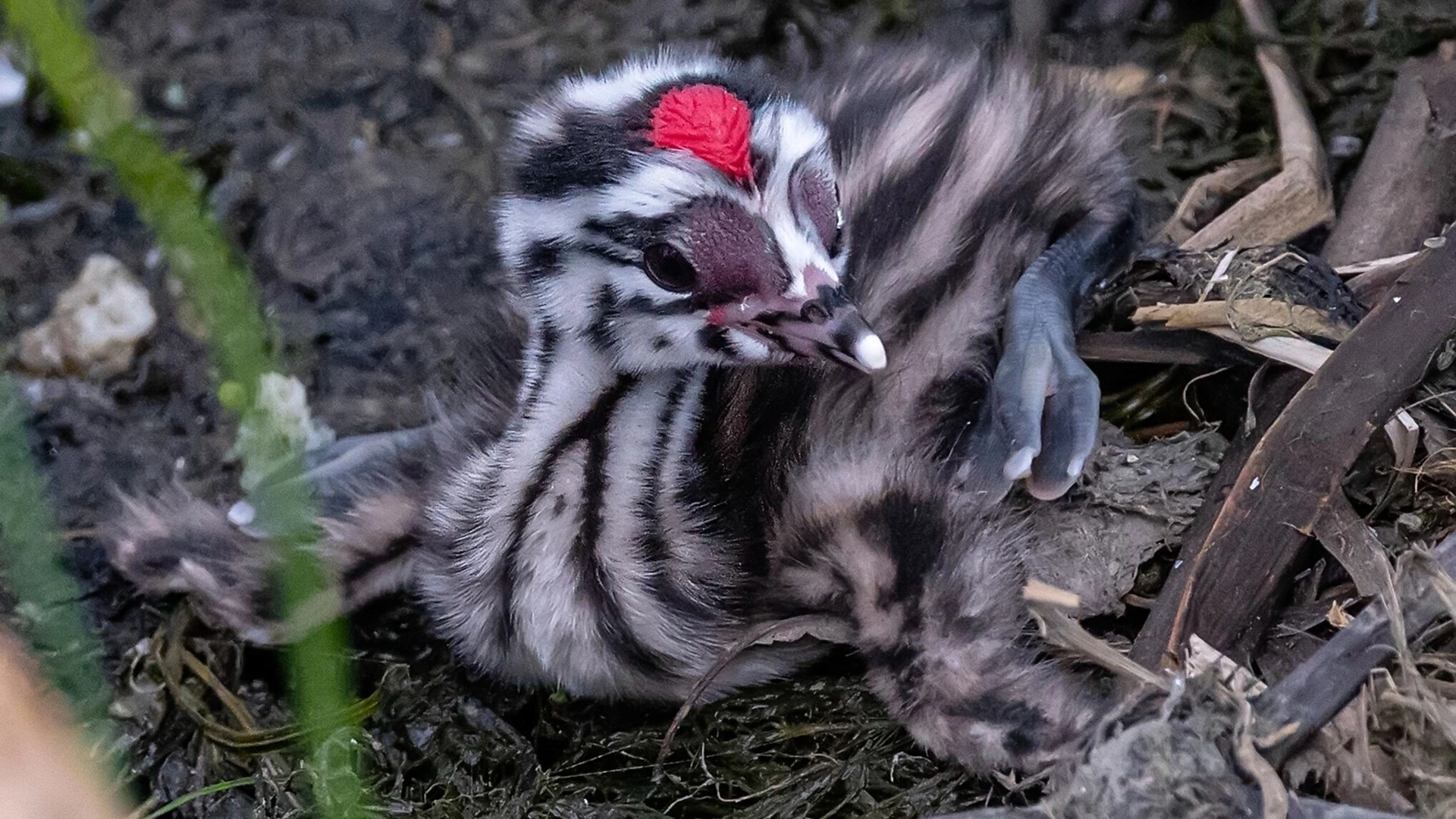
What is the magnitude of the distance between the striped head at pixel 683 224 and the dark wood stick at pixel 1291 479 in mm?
539

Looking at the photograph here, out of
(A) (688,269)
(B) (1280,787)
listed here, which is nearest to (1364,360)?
(B) (1280,787)

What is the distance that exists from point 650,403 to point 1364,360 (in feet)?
2.89

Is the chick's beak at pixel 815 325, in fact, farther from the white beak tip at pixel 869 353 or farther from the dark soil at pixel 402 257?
the dark soil at pixel 402 257

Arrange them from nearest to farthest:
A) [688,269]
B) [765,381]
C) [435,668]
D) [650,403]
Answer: [688,269]
[650,403]
[765,381]
[435,668]

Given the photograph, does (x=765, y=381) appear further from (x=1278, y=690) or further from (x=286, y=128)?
(x=286, y=128)

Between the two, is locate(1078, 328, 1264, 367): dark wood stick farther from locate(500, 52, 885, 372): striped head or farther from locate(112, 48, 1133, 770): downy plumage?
locate(500, 52, 885, 372): striped head

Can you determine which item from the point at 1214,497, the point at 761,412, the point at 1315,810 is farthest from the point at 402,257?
the point at 1315,810

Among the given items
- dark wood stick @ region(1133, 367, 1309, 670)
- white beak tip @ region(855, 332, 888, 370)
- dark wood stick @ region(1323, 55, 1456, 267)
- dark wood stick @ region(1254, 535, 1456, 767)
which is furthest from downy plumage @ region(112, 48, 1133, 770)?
dark wood stick @ region(1323, 55, 1456, 267)

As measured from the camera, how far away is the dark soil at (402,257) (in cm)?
184

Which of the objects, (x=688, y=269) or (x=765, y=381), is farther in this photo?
(x=765, y=381)

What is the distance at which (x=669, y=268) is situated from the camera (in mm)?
1580

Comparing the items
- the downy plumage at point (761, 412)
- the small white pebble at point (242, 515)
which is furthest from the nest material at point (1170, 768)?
the small white pebble at point (242, 515)

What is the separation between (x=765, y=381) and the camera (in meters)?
1.88

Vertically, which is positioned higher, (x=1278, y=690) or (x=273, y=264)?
(x=1278, y=690)
